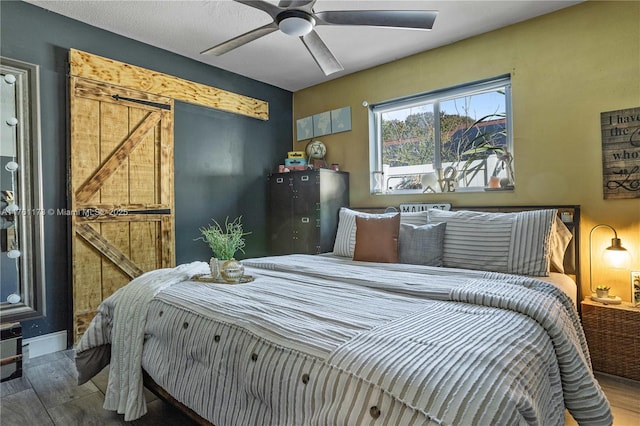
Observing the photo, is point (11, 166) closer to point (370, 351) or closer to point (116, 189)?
point (116, 189)

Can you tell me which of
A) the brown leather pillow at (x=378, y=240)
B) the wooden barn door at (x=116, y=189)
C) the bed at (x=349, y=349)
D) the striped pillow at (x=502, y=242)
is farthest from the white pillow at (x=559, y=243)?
the wooden barn door at (x=116, y=189)

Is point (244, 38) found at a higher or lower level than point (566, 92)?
higher

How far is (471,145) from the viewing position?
132 inches

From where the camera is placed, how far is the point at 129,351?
1.67 m

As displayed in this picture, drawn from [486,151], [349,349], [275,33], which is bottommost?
[349,349]

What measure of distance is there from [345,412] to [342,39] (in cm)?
313

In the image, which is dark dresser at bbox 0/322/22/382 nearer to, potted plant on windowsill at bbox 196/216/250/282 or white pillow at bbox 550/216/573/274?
potted plant on windowsill at bbox 196/216/250/282

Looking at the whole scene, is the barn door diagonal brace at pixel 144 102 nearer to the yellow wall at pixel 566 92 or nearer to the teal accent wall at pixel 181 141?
the teal accent wall at pixel 181 141

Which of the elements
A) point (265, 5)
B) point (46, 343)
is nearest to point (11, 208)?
point (46, 343)

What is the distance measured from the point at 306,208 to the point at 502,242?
1993 millimetres

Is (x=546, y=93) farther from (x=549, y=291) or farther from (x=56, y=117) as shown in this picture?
(x=56, y=117)

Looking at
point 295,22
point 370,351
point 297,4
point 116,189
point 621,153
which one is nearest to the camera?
point 370,351

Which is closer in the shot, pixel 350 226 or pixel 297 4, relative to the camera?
pixel 297 4

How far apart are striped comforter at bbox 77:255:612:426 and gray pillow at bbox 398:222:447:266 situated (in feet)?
2.03
